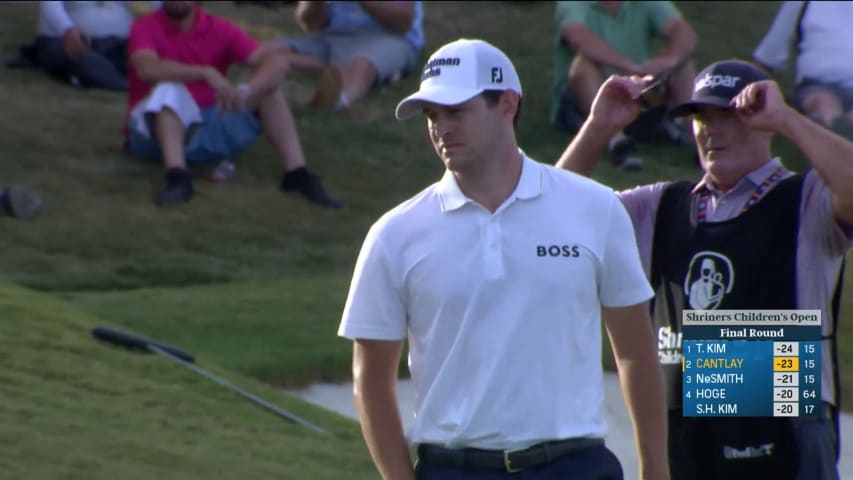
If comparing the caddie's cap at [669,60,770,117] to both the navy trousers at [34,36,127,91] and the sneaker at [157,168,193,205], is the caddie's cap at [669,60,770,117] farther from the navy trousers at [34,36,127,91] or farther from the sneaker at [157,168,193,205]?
the navy trousers at [34,36,127,91]

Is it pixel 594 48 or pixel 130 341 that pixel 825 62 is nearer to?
pixel 594 48

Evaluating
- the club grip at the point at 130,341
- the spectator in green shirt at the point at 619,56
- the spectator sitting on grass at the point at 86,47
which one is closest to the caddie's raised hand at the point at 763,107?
the club grip at the point at 130,341

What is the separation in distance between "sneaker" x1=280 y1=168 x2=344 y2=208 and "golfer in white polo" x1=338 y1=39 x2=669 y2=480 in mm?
7672

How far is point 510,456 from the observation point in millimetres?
3619

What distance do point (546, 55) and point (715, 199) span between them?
11.0 m

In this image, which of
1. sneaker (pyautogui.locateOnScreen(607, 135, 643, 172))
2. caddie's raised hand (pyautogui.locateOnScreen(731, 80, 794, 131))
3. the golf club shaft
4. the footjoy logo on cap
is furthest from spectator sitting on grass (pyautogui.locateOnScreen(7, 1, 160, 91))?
caddie's raised hand (pyautogui.locateOnScreen(731, 80, 794, 131))

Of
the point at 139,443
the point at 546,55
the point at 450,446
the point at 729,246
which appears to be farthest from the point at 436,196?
the point at 546,55

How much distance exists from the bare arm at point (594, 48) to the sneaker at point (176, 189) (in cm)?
323

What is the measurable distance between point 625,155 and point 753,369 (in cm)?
799

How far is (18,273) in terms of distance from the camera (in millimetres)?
9656

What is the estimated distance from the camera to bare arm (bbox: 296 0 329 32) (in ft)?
43.4

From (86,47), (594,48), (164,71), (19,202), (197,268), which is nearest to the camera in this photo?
(197,268)

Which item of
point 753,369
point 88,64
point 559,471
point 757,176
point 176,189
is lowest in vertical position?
point 176,189

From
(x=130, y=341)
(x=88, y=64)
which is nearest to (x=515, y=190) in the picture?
(x=130, y=341)
